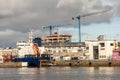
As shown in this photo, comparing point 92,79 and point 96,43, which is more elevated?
point 96,43

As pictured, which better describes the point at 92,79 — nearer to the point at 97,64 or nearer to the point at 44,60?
the point at 97,64

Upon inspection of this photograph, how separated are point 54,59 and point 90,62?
79.2 ft

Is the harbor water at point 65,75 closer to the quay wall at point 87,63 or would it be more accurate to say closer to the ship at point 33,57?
the quay wall at point 87,63

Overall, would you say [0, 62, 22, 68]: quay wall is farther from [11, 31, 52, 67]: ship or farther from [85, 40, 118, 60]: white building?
[85, 40, 118, 60]: white building

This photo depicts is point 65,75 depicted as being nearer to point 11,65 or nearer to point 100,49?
point 100,49

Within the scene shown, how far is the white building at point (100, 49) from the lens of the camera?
187 metres

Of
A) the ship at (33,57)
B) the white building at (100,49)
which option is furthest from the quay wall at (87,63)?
the white building at (100,49)

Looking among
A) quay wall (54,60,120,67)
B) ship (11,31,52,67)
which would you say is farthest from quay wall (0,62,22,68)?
quay wall (54,60,120,67)

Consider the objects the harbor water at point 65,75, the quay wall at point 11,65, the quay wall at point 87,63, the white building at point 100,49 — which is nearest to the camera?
the harbor water at point 65,75

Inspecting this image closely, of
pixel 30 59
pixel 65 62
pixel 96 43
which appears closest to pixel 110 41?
pixel 96 43

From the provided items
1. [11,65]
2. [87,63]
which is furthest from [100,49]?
[11,65]

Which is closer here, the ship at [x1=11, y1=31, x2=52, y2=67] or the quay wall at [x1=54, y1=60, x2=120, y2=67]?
the quay wall at [x1=54, y1=60, x2=120, y2=67]

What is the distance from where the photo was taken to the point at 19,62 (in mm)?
192875

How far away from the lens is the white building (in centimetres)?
18725
